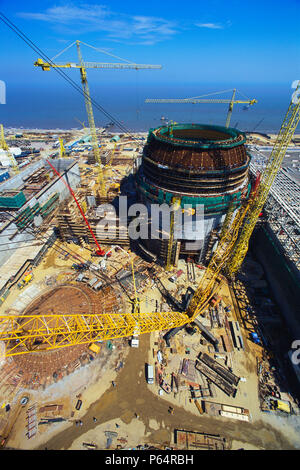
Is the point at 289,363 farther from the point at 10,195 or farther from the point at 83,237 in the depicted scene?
the point at 10,195

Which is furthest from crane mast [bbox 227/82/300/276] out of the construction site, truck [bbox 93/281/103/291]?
truck [bbox 93/281/103/291]

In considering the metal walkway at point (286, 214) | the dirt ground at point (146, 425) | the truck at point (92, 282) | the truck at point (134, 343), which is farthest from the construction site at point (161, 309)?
the truck at point (134, 343)

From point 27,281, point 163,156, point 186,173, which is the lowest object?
point 27,281

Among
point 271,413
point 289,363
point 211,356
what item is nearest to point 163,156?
point 211,356

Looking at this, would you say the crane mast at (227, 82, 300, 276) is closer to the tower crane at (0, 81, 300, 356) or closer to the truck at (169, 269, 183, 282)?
the tower crane at (0, 81, 300, 356)

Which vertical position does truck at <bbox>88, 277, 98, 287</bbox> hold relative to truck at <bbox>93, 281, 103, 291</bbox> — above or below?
above

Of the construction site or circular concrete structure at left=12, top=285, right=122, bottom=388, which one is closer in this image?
the construction site

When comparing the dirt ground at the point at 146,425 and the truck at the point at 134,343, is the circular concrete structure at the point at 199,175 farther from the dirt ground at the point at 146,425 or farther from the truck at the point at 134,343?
the dirt ground at the point at 146,425
